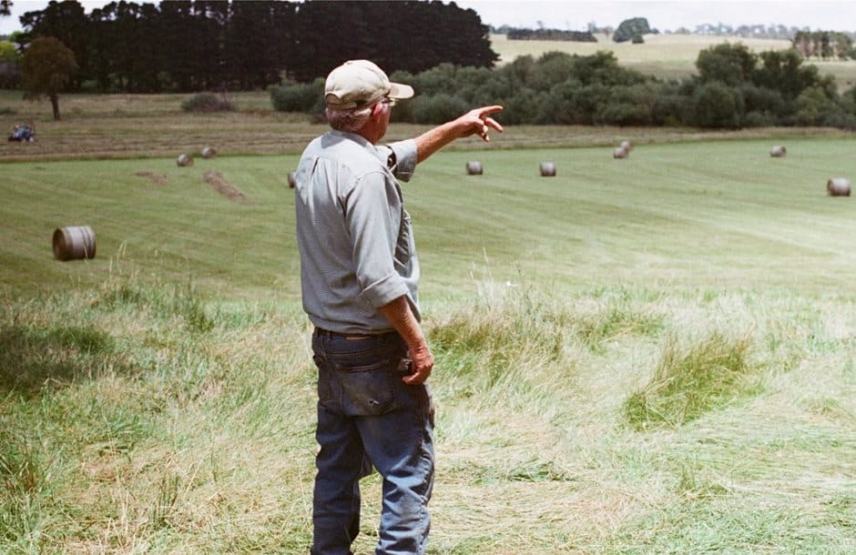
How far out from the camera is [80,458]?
4418 millimetres

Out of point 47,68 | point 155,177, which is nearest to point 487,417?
point 47,68

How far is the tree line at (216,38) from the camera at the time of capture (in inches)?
674

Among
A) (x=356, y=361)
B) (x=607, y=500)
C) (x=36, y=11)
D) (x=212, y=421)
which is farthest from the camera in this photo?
(x=36, y=11)

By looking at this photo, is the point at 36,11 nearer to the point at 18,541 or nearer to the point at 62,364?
the point at 62,364

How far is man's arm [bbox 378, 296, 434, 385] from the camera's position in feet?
10.0

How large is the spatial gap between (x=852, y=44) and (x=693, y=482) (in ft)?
157

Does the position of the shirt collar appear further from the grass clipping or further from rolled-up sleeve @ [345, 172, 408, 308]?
the grass clipping

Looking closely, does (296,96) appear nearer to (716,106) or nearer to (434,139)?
(434,139)

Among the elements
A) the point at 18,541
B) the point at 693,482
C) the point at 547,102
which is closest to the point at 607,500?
the point at 693,482

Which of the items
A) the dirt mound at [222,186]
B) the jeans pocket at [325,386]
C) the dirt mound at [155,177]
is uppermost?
the jeans pocket at [325,386]

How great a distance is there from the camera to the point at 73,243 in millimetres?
12492

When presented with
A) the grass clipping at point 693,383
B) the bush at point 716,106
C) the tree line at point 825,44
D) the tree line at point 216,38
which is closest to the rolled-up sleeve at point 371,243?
the grass clipping at point 693,383

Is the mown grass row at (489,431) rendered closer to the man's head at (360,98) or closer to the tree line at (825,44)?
the man's head at (360,98)

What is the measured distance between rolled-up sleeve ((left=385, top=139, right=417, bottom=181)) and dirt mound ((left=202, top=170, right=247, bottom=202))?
575 inches
